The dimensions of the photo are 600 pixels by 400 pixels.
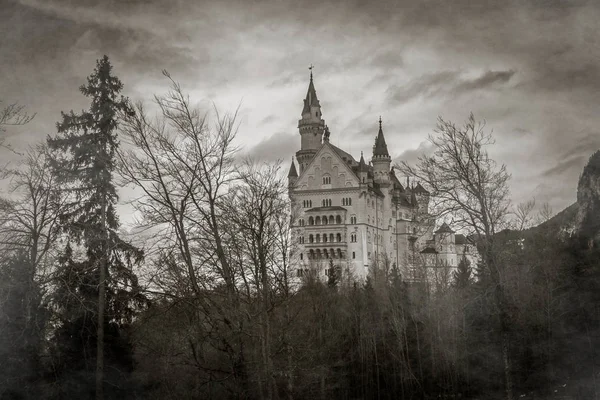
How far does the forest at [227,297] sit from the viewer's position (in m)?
10.9

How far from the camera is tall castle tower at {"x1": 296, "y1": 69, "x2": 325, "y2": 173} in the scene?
271 feet

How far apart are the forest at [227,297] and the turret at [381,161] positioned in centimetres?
4218

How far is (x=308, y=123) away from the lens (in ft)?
270

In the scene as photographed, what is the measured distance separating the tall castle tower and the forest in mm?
42846

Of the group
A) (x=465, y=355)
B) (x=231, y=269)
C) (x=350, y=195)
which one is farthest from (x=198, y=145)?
(x=350, y=195)

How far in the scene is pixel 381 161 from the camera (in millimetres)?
82500

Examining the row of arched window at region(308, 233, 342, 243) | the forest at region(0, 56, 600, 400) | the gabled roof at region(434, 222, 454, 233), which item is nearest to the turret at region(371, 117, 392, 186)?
the row of arched window at region(308, 233, 342, 243)

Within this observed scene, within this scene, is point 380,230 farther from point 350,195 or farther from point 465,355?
point 465,355

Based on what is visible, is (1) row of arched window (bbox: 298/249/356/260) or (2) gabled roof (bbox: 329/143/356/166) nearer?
(1) row of arched window (bbox: 298/249/356/260)

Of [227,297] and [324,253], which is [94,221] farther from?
[324,253]

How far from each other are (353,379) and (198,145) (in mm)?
29755

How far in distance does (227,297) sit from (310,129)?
7299 centimetres

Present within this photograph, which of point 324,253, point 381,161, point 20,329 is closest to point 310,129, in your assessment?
point 381,161

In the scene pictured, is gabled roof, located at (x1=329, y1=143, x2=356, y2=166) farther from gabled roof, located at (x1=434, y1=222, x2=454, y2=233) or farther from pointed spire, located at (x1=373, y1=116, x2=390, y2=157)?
gabled roof, located at (x1=434, y1=222, x2=454, y2=233)
